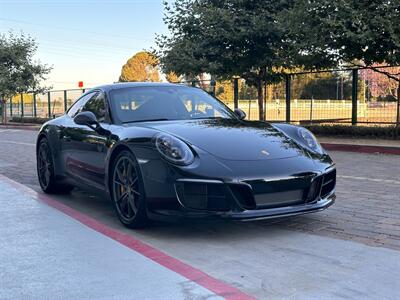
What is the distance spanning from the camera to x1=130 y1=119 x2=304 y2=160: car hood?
14.4 feet

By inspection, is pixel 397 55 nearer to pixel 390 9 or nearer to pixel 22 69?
pixel 390 9

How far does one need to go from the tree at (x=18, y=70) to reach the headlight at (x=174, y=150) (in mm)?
30835

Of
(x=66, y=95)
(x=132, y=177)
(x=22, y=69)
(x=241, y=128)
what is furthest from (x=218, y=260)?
(x=22, y=69)

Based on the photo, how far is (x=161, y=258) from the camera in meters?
3.88

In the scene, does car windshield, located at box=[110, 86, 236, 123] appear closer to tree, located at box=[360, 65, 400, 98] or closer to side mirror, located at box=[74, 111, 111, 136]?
side mirror, located at box=[74, 111, 111, 136]

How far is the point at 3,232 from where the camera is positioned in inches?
189

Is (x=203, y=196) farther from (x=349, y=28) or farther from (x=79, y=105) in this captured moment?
(x=349, y=28)

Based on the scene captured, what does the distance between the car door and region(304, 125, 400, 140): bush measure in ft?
30.8

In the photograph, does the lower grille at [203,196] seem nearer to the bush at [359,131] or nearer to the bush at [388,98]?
the bush at [359,131]

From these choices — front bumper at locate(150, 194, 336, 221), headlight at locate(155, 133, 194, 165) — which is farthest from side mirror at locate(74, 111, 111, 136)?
front bumper at locate(150, 194, 336, 221)

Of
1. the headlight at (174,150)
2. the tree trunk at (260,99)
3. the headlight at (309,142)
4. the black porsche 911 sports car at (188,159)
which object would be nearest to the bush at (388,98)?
the tree trunk at (260,99)

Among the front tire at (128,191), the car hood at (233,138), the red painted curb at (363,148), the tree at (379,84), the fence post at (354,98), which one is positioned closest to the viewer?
the car hood at (233,138)

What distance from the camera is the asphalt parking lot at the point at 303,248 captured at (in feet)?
10.8

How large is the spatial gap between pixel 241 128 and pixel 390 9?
8.17 m
